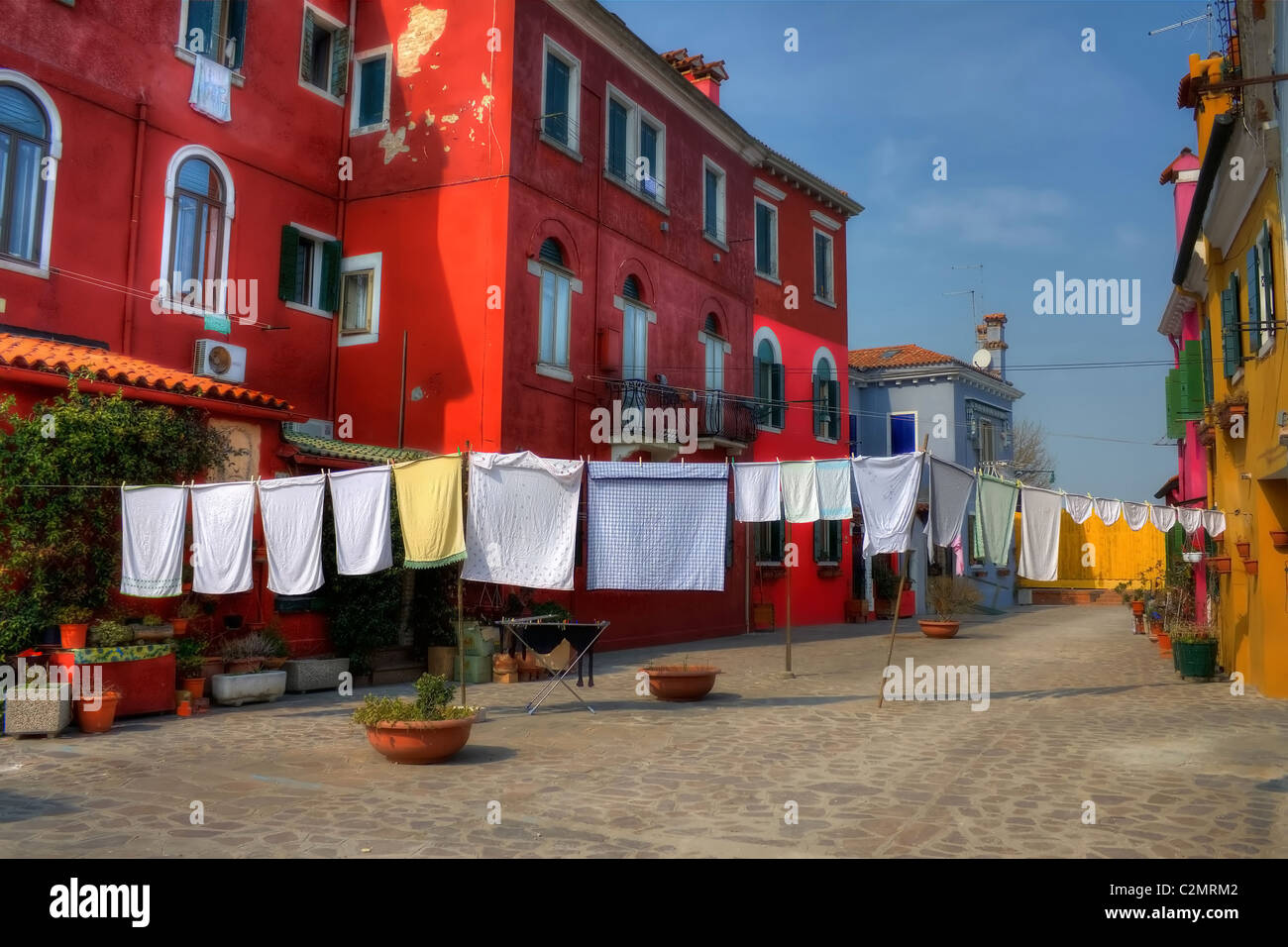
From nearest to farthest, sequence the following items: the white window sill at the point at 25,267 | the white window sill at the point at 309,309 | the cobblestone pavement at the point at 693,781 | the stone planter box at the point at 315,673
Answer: the cobblestone pavement at the point at 693,781 < the white window sill at the point at 25,267 < the stone planter box at the point at 315,673 < the white window sill at the point at 309,309

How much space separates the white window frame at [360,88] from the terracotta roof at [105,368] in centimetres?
673

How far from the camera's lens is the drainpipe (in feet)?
43.9

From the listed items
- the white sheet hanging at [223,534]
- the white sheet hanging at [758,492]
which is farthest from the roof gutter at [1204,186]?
the white sheet hanging at [223,534]

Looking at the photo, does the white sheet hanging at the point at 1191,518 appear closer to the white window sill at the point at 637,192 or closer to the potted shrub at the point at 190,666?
the white window sill at the point at 637,192

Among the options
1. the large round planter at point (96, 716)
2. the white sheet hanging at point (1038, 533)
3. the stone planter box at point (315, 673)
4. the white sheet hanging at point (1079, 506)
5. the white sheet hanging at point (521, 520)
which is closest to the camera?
the large round planter at point (96, 716)

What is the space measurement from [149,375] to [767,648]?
11875mm

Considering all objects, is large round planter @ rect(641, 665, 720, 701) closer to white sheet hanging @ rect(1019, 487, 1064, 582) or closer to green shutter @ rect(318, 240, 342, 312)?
white sheet hanging @ rect(1019, 487, 1064, 582)

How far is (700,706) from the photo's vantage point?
1155cm

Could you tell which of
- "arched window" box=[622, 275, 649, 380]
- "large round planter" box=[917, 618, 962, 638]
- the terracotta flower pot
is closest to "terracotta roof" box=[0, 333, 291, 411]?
the terracotta flower pot

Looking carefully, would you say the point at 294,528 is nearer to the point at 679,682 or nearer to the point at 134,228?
the point at 679,682

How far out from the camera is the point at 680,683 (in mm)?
11758

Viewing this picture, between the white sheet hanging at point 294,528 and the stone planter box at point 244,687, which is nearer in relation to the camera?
Answer: the white sheet hanging at point 294,528

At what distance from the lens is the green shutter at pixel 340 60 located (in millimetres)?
17234

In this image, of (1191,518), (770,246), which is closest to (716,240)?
(770,246)
